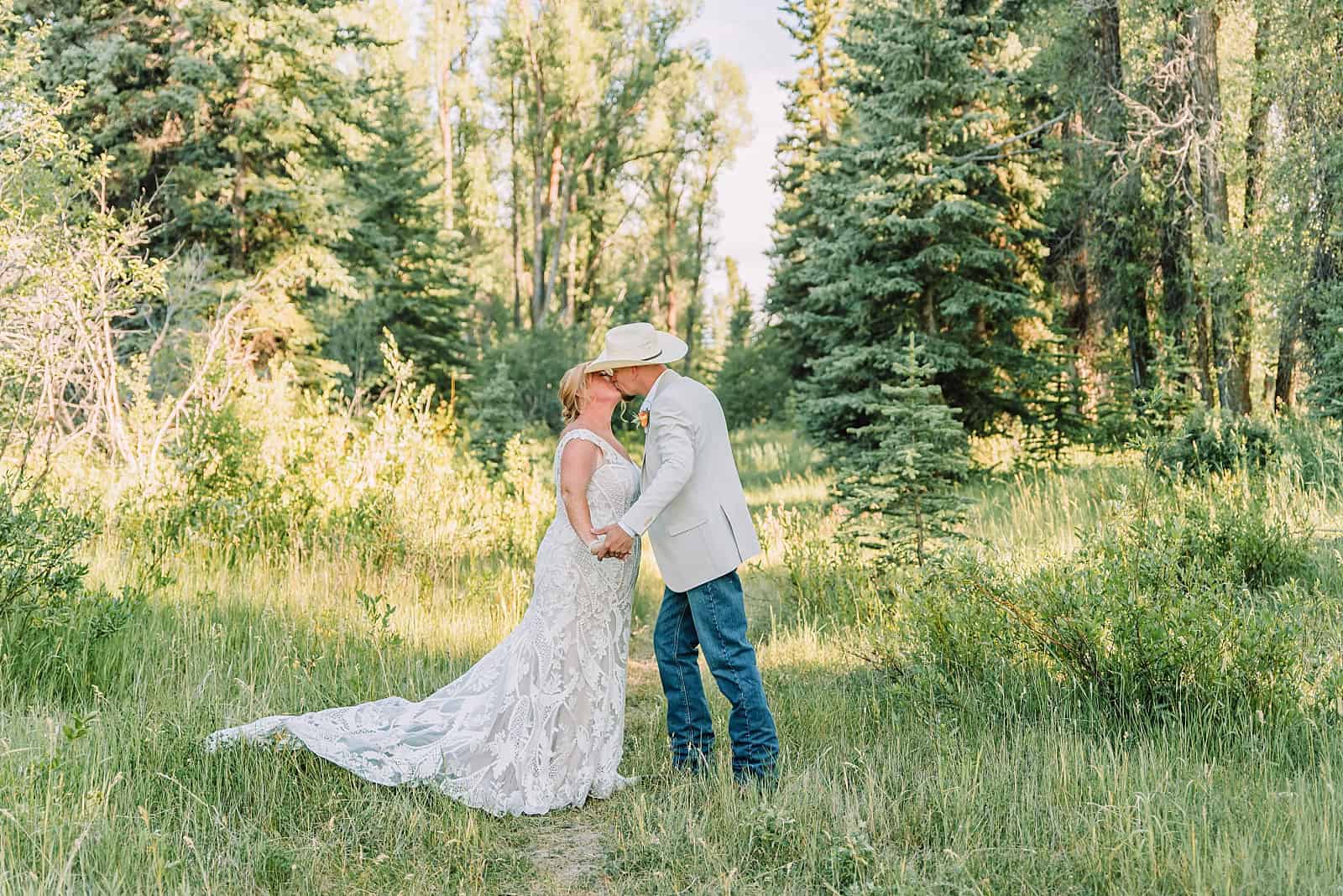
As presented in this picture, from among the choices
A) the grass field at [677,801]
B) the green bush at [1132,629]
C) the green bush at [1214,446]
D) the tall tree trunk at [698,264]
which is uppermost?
the tall tree trunk at [698,264]

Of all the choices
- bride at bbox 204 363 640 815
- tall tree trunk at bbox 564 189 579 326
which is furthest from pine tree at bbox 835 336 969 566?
tall tree trunk at bbox 564 189 579 326

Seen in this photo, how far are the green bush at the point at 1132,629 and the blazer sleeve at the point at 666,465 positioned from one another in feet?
6.25

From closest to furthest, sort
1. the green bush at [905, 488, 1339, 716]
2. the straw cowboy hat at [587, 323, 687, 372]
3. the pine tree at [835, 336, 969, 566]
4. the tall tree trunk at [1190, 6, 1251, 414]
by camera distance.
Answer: the green bush at [905, 488, 1339, 716], the straw cowboy hat at [587, 323, 687, 372], the pine tree at [835, 336, 969, 566], the tall tree trunk at [1190, 6, 1251, 414]

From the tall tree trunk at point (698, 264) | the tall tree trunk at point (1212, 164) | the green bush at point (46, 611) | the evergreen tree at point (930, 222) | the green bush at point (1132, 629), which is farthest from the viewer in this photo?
the tall tree trunk at point (698, 264)

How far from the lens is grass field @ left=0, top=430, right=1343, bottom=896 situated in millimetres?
3289

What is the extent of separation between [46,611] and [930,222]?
11180 millimetres

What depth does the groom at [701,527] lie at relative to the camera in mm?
4375

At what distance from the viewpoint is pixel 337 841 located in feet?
12.2

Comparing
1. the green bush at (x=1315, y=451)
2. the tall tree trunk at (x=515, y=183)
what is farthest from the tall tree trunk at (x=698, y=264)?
the green bush at (x=1315, y=451)

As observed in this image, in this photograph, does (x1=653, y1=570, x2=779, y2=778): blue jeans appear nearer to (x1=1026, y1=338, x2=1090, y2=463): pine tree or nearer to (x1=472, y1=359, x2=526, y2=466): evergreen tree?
(x1=472, y1=359, x2=526, y2=466): evergreen tree

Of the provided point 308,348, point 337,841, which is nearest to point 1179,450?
point 337,841

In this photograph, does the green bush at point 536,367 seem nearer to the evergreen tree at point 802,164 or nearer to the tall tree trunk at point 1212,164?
the evergreen tree at point 802,164

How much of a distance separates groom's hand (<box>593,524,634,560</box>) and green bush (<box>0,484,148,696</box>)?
2.75 m

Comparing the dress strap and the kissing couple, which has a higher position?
the dress strap
